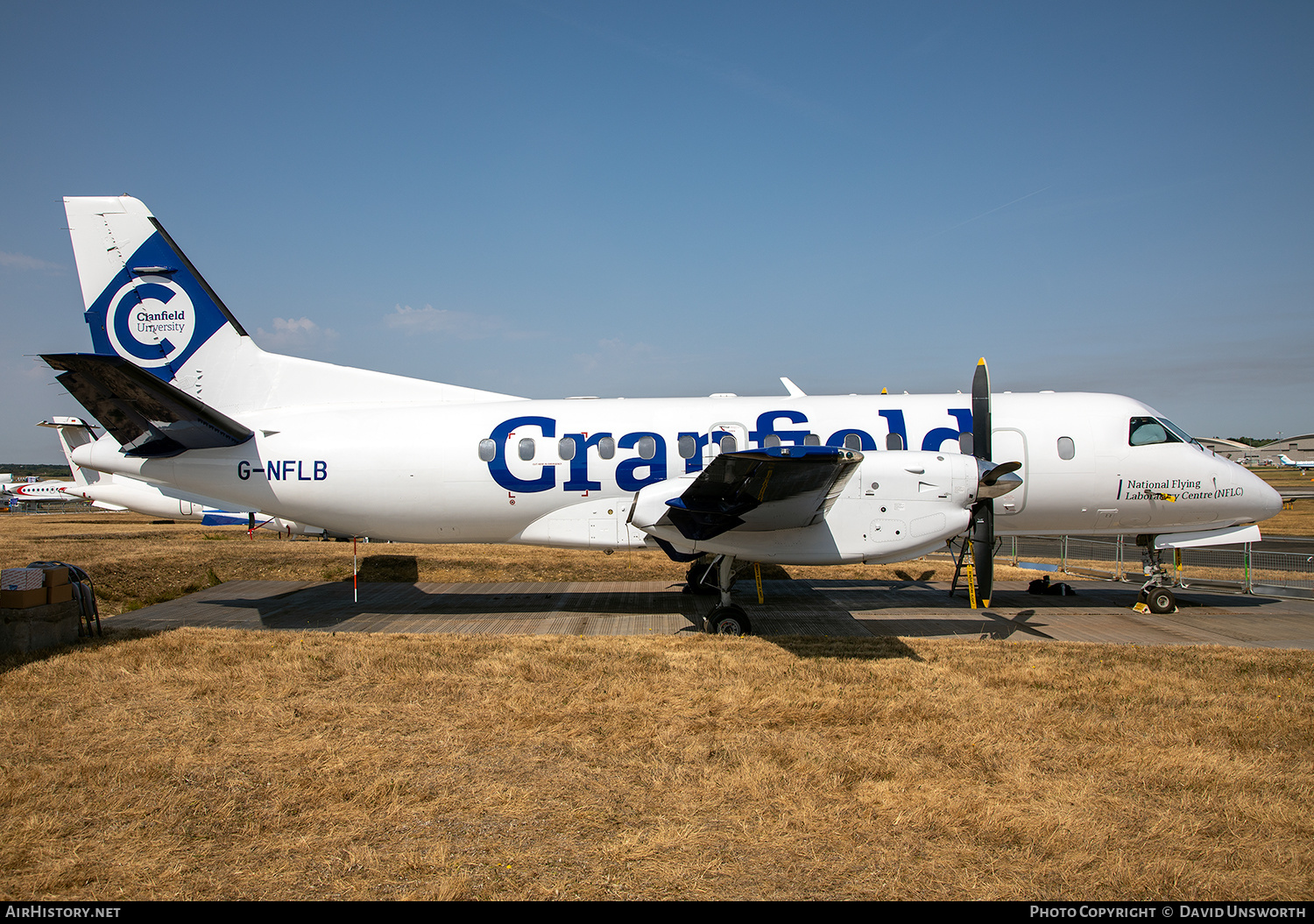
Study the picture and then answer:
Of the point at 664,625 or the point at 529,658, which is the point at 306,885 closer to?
the point at 529,658

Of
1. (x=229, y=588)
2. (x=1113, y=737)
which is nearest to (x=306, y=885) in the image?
(x=1113, y=737)

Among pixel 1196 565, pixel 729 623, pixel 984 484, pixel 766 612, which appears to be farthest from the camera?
pixel 1196 565

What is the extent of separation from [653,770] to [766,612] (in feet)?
23.3

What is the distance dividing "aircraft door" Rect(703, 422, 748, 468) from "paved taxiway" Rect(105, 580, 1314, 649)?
281cm

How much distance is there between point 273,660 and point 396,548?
44.5 feet

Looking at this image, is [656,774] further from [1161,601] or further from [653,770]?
[1161,601]

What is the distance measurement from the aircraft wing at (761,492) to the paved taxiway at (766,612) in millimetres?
1984

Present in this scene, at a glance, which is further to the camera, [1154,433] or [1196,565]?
[1196,565]

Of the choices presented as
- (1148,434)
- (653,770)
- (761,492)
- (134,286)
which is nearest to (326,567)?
(134,286)

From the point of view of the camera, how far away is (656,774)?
5816mm

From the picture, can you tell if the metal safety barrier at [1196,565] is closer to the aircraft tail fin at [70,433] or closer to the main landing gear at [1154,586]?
the main landing gear at [1154,586]

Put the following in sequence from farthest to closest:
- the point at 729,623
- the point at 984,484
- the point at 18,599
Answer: the point at 729,623, the point at 984,484, the point at 18,599

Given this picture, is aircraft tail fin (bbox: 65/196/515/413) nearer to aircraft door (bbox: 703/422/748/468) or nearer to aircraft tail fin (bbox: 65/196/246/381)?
aircraft tail fin (bbox: 65/196/246/381)

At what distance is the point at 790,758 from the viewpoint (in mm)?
6094
